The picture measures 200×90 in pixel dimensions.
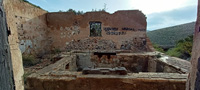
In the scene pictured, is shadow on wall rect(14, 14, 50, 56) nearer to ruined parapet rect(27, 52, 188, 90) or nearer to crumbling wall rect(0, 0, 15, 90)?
ruined parapet rect(27, 52, 188, 90)

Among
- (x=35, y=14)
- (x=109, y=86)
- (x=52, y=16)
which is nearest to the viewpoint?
(x=109, y=86)

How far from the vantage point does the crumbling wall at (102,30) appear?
834cm

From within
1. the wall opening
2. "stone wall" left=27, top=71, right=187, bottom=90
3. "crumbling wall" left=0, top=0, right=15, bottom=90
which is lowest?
"stone wall" left=27, top=71, right=187, bottom=90

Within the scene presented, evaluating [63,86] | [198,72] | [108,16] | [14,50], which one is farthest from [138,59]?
[108,16]

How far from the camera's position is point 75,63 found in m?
4.81

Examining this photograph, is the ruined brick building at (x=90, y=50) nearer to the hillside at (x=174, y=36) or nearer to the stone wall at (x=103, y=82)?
the stone wall at (x=103, y=82)

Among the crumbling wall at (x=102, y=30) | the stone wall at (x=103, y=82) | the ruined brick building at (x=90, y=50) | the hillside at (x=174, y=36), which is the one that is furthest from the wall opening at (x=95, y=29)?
the hillside at (x=174, y=36)

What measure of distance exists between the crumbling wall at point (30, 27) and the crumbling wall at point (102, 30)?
0.80 meters

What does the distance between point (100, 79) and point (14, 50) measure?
5.44 ft

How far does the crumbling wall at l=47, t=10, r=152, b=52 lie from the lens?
27.3 ft

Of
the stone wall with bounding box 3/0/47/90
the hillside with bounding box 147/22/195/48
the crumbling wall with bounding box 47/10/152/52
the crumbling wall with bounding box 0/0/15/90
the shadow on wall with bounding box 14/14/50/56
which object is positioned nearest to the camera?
the crumbling wall with bounding box 0/0/15/90

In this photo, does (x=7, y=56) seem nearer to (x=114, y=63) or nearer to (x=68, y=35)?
(x=114, y=63)

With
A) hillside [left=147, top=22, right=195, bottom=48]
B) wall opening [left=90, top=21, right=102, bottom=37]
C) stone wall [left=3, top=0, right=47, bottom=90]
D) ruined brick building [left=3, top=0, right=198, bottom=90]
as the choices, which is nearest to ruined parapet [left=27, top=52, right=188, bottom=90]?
ruined brick building [left=3, top=0, right=198, bottom=90]

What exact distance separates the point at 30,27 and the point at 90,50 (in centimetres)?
406
